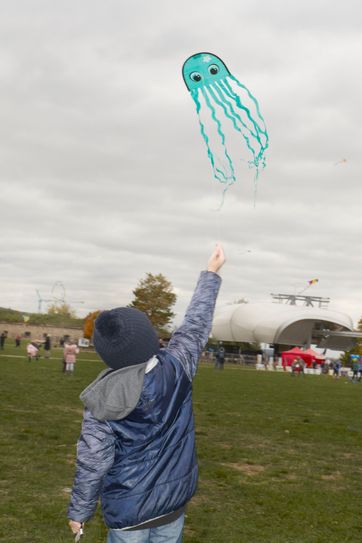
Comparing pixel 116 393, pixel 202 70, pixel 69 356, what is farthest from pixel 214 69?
pixel 69 356

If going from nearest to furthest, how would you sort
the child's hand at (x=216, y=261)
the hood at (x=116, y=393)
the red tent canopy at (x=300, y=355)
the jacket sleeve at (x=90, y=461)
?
the hood at (x=116, y=393)
the jacket sleeve at (x=90, y=461)
the child's hand at (x=216, y=261)
the red tent canopy at (x=300, y=355)

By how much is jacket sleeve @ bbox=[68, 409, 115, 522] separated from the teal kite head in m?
3.25

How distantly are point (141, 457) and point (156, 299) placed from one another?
81.1 metres

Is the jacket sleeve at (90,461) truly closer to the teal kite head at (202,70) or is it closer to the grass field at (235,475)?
the grass field at (235,475)

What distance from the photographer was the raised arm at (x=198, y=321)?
306 cm

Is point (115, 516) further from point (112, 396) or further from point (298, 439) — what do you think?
point (298, 439)

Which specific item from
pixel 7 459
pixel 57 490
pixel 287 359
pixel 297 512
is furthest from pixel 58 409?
pixel 287 359

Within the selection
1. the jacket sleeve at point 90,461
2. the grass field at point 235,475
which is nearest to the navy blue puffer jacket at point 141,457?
the jacket sleeve at point 90,461

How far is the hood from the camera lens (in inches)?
106

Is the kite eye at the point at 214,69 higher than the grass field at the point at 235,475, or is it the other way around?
the kite eye at the point at 214,69

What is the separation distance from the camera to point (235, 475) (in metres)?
8.41

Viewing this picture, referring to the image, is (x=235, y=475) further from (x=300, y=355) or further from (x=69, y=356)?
(x=300, y=355)

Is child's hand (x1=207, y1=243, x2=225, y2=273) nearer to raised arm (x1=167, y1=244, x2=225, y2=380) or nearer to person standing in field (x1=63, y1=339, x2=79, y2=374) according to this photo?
raised arm (x1=167, y1=244, x2=225, y2=380)

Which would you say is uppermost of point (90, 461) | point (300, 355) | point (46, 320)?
point (46, 320)
